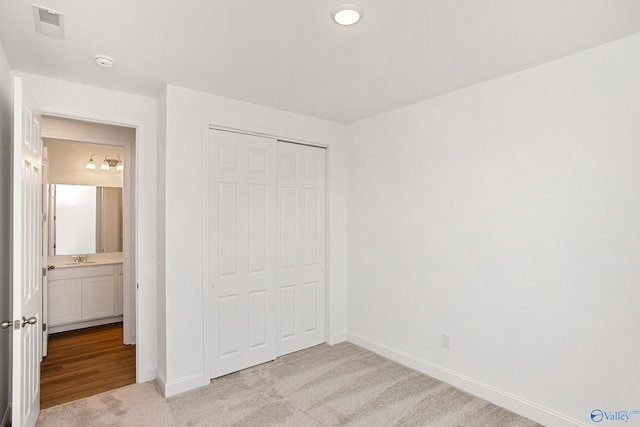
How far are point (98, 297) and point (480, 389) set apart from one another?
4.67 metres

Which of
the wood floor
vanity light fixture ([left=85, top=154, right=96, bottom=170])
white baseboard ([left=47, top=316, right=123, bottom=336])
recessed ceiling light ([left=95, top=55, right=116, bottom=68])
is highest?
recessed ceiling light ([left=95, top=55, right=116, bottom=68])

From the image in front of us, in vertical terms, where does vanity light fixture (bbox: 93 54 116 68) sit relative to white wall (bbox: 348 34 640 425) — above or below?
above

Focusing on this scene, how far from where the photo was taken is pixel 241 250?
128 inches

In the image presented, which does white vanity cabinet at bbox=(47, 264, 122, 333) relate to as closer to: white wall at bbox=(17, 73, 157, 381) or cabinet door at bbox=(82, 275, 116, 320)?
cabinet door at bbox=(82, 275, 116, 320)

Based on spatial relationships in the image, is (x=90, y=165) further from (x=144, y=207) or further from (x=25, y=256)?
(x=25, y=256)

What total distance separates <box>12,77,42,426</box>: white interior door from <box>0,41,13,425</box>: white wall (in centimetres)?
17

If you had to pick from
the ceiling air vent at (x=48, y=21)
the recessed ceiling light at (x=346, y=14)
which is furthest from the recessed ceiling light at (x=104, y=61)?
the recessed ceiling light at (x=346, y=14)

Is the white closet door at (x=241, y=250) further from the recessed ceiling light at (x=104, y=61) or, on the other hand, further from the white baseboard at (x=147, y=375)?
the recessed ceiling light at (x=104, y=61)

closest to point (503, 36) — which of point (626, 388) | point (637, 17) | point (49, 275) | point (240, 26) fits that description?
point (637, 17)

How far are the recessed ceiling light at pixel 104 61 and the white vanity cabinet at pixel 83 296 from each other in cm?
317

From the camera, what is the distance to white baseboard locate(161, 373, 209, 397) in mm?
2756

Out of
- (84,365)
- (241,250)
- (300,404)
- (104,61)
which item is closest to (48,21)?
(104,61)

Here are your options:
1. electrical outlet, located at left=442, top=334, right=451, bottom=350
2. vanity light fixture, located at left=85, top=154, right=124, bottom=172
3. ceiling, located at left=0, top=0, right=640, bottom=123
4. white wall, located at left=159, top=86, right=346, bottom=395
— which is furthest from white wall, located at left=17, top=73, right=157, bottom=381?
electrical outlet, located at left=442, top=334, right=451, bottom=350

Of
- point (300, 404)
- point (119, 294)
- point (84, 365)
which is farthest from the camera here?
point (119, 294)
